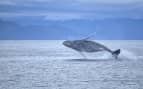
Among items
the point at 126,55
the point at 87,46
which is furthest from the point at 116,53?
the point at 87,46

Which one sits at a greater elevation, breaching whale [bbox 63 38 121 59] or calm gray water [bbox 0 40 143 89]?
breaching whale [bbox 63 38 121 59]

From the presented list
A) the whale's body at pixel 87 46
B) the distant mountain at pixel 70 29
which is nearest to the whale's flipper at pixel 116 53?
the whale's body at pixel 87 46

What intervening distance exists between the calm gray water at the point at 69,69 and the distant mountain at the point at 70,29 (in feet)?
0.26

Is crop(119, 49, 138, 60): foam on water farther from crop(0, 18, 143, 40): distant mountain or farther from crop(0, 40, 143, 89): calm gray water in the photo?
crop(0, 18, 143, 40): distant mountain

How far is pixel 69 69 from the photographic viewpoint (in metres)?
3.22

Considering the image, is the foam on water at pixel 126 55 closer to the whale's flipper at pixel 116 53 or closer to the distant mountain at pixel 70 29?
the whale's flipper at pixel 116 53

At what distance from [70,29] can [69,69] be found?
438 millimetres

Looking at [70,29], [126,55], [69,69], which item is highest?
[70,29]

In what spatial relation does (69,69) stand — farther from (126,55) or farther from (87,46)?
(126,55)

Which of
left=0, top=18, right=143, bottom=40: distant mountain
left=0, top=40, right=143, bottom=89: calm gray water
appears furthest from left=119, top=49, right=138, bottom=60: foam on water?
left=0, top=18, right=143, bottom=40: distant mountain

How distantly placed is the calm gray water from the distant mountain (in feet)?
0.26

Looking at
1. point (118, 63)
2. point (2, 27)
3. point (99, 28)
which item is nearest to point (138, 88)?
point (118, 63)

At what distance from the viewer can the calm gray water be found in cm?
318

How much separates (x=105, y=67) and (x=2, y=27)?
48.6 inches
